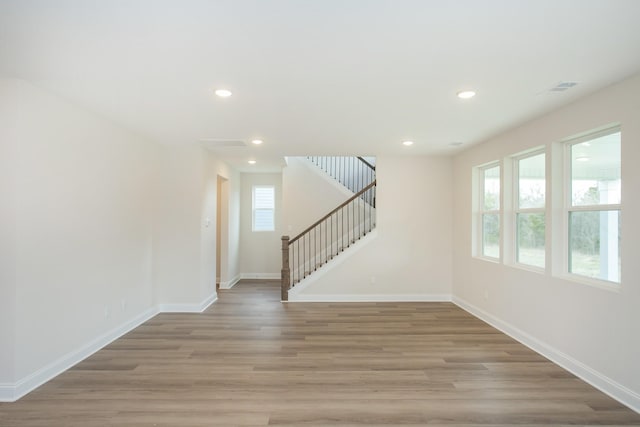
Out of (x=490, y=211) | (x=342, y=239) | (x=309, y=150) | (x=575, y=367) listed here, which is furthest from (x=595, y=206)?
(x=342, y=239)

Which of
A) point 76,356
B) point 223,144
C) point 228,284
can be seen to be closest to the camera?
point 76,356

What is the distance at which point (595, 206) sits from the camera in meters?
3.21

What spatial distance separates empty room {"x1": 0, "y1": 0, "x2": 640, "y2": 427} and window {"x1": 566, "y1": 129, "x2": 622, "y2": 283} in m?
0.02

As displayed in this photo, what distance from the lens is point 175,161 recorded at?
542 cm

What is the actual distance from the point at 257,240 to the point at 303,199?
1789 millimetres

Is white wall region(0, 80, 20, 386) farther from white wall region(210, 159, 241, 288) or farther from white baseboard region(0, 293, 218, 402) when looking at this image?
white wall region(210, 159, 241, 288)

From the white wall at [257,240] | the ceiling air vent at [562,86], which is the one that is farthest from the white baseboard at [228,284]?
the ceiling air vent at [562,86]

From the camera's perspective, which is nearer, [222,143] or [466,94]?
[466,94]

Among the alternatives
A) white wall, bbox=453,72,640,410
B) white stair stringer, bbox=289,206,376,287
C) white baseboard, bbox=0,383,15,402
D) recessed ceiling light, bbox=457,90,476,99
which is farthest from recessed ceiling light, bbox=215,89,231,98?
white stair stringer, bbox=289,206,376,287

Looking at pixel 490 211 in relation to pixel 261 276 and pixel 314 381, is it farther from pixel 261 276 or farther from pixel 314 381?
pixel 261 276

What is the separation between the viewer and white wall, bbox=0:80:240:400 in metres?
2.78

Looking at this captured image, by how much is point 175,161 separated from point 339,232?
11.7 ft

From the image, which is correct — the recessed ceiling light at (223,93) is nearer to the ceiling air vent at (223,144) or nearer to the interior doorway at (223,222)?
the ceiling air vent at (223,144)

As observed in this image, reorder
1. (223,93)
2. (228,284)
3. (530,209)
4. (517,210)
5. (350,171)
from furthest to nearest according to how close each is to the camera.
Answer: (350,171) → (228,284) → (517,210) → (530,209) → (223,93)
